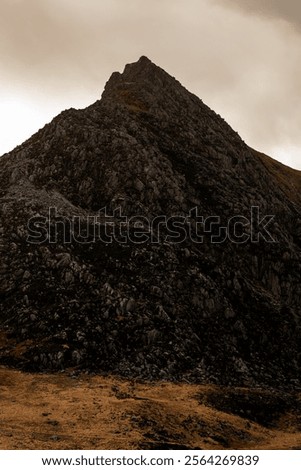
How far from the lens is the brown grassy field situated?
2545 cm

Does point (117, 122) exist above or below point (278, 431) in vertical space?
above

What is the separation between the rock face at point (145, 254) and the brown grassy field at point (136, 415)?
2.75 m

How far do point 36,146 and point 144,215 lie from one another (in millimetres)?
22844

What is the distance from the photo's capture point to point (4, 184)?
62.9 m

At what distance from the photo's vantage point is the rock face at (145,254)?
40938 millimetres

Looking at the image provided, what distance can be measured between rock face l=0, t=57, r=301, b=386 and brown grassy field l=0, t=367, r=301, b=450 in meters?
2.75

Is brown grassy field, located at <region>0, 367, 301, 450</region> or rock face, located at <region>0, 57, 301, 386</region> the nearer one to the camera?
brown grassy field, located at <region>0, 367, 301, 450</region>

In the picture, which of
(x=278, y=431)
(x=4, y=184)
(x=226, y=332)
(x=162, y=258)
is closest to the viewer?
(x=278, y=431)

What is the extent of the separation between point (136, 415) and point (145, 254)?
23432 millimetres

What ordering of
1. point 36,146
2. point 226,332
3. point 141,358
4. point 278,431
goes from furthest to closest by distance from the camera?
point 36,146 → point 226,332 → point 141,358 → point 278,431
